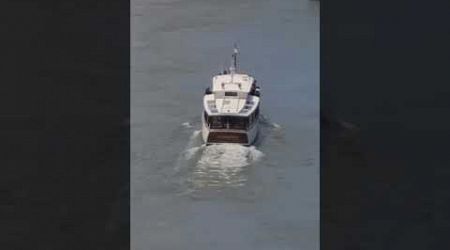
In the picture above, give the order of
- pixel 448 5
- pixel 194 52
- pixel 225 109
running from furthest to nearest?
1. pixel 194 52
2. pixel 225 109
3. pixel 448 5

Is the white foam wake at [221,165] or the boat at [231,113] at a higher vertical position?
the boat at [231,113]

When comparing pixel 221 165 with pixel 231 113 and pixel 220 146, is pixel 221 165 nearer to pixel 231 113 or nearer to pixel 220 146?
pixel 220 146

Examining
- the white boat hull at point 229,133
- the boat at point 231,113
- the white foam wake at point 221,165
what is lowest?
the white foam wake at point 221,165

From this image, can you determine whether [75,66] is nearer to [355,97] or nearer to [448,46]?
[355,97]

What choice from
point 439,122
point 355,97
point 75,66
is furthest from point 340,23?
point 75,66

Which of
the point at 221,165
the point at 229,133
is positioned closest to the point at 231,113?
the point at 229,133
